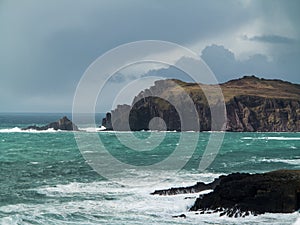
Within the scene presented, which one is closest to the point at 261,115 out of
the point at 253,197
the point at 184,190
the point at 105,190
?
the point at 105,190

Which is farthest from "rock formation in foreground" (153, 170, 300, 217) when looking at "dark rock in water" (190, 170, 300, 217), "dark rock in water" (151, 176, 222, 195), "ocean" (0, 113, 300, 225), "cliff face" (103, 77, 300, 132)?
"cliff face" (103, 77, 300, 132)

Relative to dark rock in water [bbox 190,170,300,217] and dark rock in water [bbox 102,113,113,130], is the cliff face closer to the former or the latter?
dark rock in water [bbox 102,113,113,130]

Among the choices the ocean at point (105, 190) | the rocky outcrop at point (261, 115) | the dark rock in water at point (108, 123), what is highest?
the rocky outcrop at point (261, 115)

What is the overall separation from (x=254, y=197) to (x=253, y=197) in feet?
0.21

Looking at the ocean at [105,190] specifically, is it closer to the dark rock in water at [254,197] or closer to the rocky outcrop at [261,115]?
the dark rock in water at [254,197]

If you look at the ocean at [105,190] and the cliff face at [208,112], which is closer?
the ocean at [105,190]

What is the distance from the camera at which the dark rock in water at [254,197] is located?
3045 cm

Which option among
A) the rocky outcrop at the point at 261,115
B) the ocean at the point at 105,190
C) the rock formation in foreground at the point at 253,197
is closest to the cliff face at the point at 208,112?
the rocky outcrop at the point at 261,115

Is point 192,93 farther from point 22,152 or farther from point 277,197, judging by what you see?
point 277,197

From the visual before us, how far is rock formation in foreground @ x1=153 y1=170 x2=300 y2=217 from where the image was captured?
30469 millimetres

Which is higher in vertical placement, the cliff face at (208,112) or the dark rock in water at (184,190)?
the cliff face at (208,112)

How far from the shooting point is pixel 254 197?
31.2m

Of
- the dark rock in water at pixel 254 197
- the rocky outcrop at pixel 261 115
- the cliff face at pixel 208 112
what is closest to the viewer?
the dark rock in water at pixel 254 197

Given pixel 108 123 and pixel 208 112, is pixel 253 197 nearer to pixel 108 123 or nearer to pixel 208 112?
pixel 208 112
